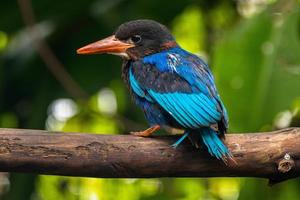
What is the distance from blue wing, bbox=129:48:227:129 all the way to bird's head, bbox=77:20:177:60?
90 millimetres

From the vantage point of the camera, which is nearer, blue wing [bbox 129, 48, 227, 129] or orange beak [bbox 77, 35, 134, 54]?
blue wing [bbox 129, 48, 227, 129]

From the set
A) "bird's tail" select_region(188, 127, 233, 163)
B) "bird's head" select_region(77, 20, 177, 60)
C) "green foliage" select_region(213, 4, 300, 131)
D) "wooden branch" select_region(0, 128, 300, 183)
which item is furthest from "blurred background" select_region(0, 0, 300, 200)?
"wooden branch" select_region(0, 128, 300, 183)

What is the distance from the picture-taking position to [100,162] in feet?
10.5

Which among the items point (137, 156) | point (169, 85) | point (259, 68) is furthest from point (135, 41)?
point (137, 156)

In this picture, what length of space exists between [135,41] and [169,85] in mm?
441

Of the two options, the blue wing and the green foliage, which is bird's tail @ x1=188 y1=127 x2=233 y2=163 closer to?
the blue wing

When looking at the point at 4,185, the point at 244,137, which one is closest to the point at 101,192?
the point at 4,185

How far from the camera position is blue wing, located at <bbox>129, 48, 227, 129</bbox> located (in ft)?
11.7

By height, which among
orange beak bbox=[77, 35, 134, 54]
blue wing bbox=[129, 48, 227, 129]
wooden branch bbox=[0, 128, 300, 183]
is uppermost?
orange beak bbox=[77, 35, 134, 54]

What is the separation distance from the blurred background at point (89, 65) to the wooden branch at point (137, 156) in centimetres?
139

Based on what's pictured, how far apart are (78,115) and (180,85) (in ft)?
6.79

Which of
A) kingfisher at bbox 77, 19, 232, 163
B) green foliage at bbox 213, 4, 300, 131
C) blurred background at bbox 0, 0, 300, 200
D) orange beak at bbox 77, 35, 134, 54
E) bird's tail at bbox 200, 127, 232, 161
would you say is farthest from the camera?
blurred background at bbox 0, 0, 300, 200

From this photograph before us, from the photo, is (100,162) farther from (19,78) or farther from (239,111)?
(19,78)

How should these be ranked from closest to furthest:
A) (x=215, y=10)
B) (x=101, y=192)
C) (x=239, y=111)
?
(x=239, y=111)
(x=101, y=192)
(x=215, y=10)
